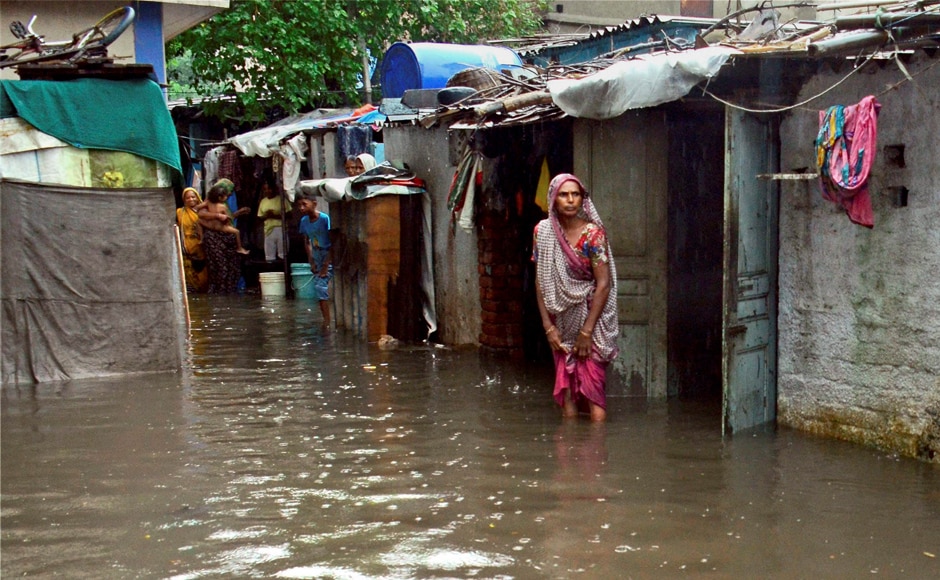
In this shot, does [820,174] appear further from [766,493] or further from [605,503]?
[605,503]

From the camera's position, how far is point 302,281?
16.0 m

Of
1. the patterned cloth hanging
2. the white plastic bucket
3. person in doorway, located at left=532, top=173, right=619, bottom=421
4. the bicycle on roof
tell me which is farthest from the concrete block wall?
the white plastic bucket

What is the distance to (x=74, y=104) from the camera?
8438 millimetres

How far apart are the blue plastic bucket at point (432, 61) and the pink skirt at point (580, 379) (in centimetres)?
692

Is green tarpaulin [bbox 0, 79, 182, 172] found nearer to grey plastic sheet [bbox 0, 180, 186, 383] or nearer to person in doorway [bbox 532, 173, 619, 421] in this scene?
grey plastic sheet [bbox 0, 180, 186, 383]

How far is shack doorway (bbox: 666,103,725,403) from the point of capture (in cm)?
789

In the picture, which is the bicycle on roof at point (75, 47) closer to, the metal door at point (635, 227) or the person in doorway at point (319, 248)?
the metal door at point (635, 227)

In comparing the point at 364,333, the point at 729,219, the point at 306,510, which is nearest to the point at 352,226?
the point at 364,333

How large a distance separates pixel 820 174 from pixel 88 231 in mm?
5596

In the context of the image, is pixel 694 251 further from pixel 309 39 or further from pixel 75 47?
pixel 309 39

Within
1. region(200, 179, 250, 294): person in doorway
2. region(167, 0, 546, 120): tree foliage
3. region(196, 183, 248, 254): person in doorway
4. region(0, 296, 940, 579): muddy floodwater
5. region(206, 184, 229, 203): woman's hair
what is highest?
region(167, 0, 546, 120): tree foliage

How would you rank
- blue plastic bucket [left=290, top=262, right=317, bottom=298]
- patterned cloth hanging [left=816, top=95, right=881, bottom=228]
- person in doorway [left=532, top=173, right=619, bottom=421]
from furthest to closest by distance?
blue plastic bucket [left=290, top=262, right=317, bottom=298] < person in doorway [left=532, top=173, right=619, bottom=421] < patterned cloth hanging [left=816, top=95, right=881, bottom=228]

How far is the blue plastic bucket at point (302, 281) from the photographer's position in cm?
1597

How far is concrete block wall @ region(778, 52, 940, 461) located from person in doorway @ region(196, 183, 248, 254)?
1136cm
